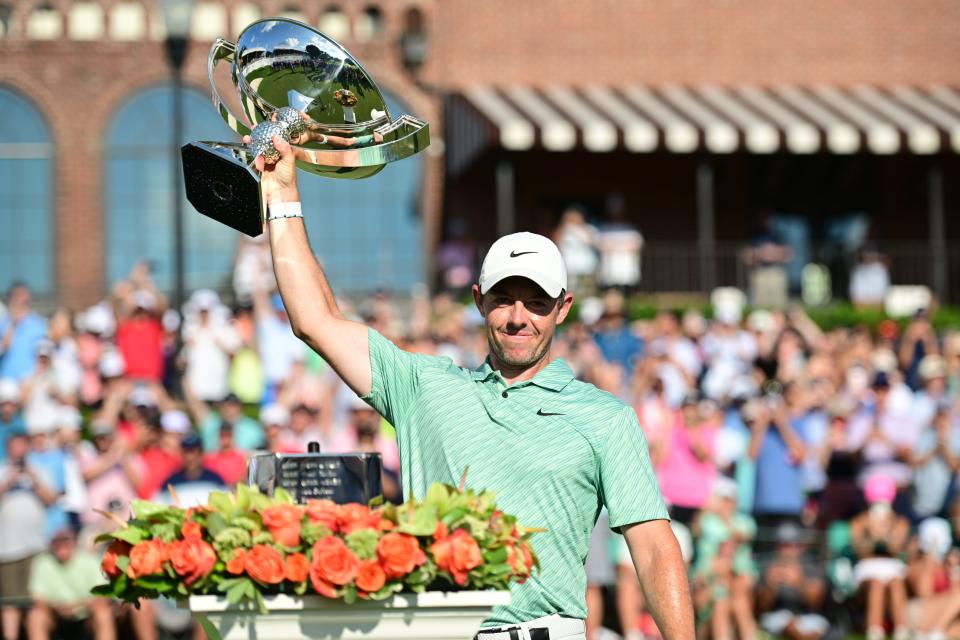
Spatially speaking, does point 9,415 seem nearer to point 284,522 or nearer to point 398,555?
point 284,522

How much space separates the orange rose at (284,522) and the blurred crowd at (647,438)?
7.11 meters

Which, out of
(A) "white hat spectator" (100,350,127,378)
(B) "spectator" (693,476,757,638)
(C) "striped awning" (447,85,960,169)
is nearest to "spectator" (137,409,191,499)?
(A) "white hat spectator" (100,350,127,378)

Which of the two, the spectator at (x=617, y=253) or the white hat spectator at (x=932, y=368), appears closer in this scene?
the white hat spectator at (x=932, y=368)

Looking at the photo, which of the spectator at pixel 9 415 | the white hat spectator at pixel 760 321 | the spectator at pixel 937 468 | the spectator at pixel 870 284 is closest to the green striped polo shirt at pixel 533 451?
the spectator at pixel 9 415

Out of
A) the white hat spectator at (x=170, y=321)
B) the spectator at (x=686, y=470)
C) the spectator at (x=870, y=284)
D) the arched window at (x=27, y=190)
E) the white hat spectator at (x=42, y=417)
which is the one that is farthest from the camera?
the arched window at (x=27, y=190)

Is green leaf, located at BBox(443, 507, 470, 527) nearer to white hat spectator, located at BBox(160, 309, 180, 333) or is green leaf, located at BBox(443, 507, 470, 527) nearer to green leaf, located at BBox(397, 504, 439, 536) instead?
green leaf, located at BBox(397, 504, 439, 536)

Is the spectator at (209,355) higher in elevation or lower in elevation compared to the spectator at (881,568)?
higher

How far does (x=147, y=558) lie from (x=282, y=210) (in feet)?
3.60

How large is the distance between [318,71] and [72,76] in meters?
21.3

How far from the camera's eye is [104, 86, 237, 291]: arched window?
23844mm

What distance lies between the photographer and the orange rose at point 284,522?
3074 mm

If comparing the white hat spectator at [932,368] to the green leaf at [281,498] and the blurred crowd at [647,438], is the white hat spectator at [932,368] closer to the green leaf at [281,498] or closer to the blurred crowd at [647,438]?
the blurred crowd at [647,438]

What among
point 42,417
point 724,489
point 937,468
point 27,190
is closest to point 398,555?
point 724,489

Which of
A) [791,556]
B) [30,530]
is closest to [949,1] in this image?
[791,556]
